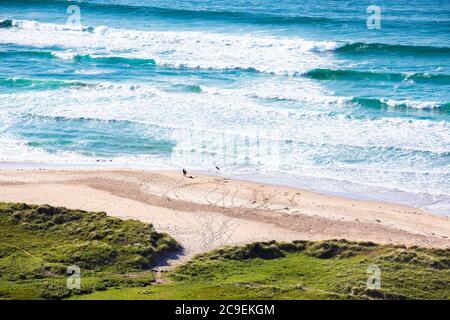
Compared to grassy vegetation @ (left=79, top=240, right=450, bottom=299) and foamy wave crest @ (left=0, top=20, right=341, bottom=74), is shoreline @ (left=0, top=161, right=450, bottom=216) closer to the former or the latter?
grassy vegetation @ (left=79, top=240, right=450, bottom=299)

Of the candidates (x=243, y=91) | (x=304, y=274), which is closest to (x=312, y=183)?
(x=304, y=274)

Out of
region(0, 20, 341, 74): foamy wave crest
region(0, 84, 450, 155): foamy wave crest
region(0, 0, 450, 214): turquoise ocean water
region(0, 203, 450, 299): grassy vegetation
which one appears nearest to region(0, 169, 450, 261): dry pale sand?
region(0, 203, 450, 299): grassy vegetation

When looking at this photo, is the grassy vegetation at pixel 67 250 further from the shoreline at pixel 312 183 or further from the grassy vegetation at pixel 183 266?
the shoreline at pixel 312 183

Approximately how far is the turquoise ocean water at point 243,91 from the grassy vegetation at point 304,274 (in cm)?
737

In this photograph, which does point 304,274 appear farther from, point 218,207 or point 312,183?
point 312,183

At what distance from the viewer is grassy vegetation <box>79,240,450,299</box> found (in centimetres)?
2823

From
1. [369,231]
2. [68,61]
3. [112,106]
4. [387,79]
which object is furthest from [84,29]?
[369,231]

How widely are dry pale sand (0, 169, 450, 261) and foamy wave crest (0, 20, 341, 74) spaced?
757 inches

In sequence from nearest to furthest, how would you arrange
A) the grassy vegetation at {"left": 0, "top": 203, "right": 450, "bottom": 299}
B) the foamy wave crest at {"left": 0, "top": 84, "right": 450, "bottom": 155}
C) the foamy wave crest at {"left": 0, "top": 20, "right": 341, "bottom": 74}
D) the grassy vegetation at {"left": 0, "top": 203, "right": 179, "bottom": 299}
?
the grassy vegetation at {"left": 0, "top": 203, "right": 450, "bottom": 299} < the grassy vegetation at {"left": 0, "top": 203, "right": 179, "bottom": 299} < the foamy wave crest at {"left": 0, "top": 84, "right": 450, "bottom": 155} < the foamy wave crest at {"left": 0, "top": 20, "right": 341, "bottom": 74}

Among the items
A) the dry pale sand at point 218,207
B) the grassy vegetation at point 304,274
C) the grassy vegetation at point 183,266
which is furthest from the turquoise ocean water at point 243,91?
the grassy vegetation at point 183,266

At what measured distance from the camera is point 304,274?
30062mm

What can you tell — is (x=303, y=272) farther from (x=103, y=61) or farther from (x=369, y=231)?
(x=103, y=61)

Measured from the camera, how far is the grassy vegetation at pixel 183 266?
28.4 m

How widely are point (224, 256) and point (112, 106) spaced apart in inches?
860
